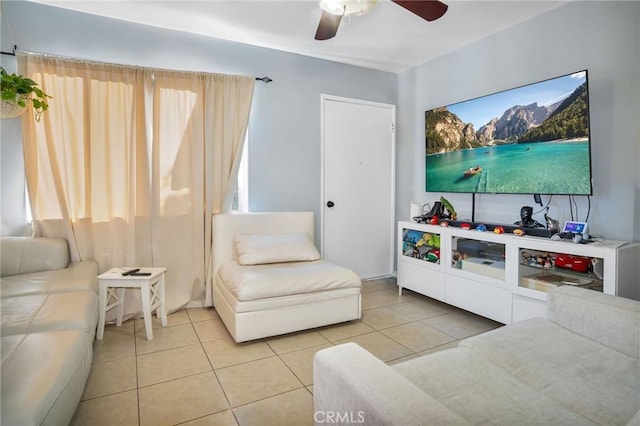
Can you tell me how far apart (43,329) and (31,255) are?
126 centimetres

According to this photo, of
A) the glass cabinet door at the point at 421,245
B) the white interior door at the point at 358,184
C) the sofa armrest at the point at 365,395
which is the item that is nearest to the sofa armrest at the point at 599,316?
the sofa armrest at the point at 365,395

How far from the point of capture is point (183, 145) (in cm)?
322

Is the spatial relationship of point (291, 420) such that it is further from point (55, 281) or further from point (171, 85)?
point (171, 85)

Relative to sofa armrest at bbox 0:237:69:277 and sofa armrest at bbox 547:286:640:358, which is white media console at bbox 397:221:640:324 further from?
sofa armrest at bbox 0:237:69:277

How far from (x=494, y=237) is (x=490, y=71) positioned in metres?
1.65

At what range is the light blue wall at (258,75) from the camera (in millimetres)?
2773

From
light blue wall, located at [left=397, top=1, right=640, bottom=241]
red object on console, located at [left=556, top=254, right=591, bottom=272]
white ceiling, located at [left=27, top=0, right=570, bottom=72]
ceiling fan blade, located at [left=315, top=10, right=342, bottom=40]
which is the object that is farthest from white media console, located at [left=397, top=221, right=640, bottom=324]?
ceiling fan blade, located at [left=315, top=10, right=342, bottom=40]

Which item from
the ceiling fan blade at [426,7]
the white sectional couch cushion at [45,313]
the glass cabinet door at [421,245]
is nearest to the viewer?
the white sectional couch cushion at [45,313]

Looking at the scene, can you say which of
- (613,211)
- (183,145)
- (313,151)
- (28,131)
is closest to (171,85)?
(183,145)

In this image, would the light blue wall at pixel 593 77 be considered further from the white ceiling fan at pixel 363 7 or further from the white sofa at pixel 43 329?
the white sofa at pixel 43 329

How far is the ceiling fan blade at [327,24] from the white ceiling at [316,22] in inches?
15.1

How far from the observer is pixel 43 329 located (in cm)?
168

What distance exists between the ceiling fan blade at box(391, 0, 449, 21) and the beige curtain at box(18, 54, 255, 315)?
1790mm

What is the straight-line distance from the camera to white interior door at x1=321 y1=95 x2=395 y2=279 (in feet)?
13.1
